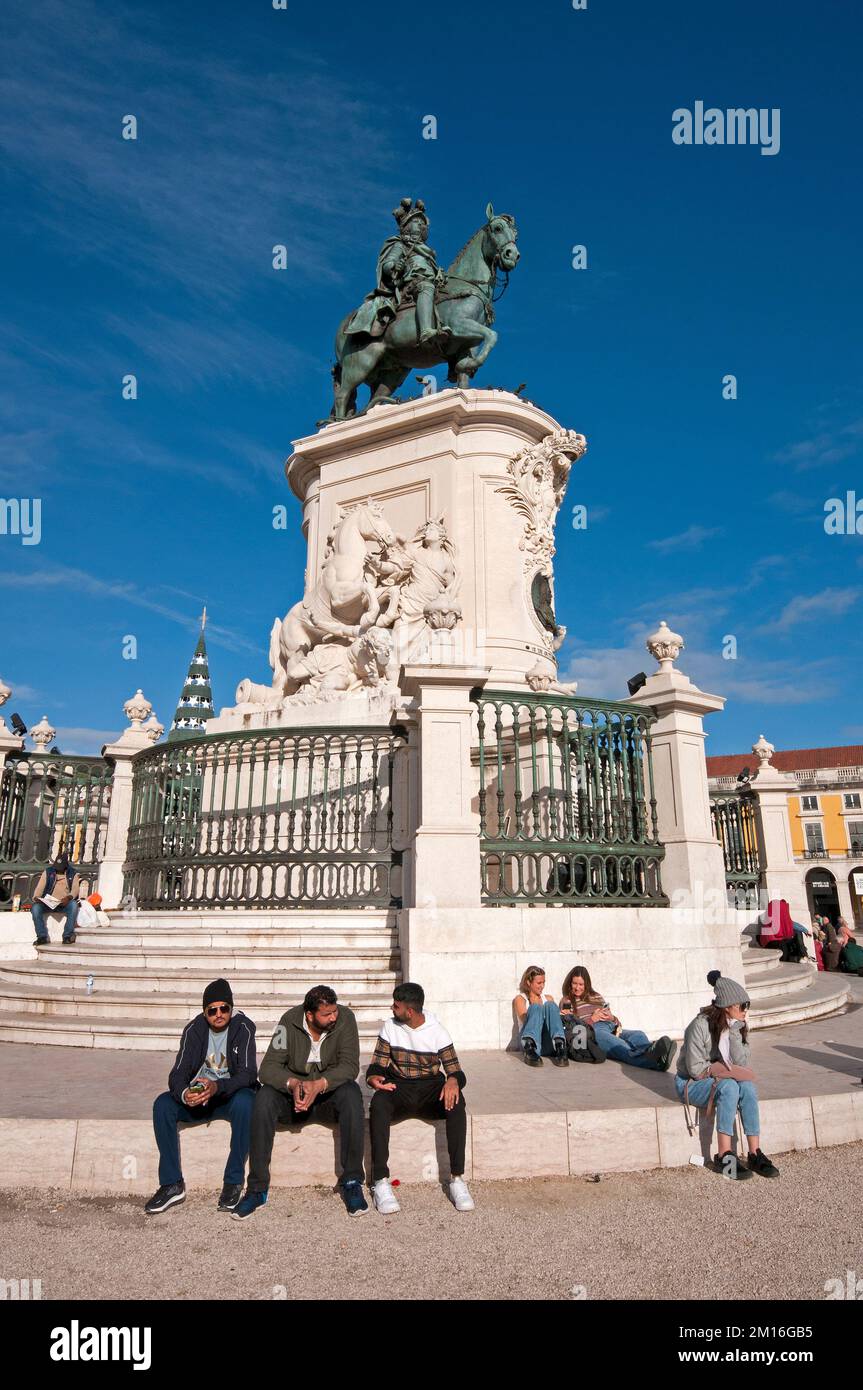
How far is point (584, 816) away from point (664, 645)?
2.24 meters

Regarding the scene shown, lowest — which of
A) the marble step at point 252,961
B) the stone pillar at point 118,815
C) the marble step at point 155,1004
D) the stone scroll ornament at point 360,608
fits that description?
the marble step at point 155,1004

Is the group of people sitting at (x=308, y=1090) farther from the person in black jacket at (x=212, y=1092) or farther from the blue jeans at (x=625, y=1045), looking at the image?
the blue jeans at (x=625, y=1045)

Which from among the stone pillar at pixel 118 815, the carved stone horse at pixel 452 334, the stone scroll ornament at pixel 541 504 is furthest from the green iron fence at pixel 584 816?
the carved stone horse at pixel 452 334

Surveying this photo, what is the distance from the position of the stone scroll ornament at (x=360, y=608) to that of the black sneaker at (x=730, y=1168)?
9246 mm

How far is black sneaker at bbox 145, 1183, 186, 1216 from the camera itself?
4.05m

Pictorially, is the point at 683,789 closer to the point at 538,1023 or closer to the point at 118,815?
the point at 538,1023

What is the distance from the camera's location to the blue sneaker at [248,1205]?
13.1ft

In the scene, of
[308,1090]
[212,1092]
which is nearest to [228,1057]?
[212,1092]

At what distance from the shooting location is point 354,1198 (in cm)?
407

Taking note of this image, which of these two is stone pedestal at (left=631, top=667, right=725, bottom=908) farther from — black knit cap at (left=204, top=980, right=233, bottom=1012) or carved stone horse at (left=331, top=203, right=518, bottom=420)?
carved stone horse at (left=331, top=203, right=518, bottom=420)

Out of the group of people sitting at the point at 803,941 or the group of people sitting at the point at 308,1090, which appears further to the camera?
the group of people sitting at the point at 803,941
